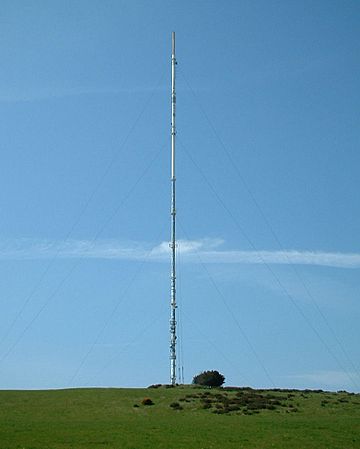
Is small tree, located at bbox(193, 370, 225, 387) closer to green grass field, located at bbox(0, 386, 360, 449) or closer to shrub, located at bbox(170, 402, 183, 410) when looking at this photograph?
green grass field, located at bbox(0, 386, 360, 449)

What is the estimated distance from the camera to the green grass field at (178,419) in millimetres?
38562

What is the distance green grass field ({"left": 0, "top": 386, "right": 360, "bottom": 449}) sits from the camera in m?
38.6

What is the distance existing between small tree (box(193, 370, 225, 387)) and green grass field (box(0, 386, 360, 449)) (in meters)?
5.40

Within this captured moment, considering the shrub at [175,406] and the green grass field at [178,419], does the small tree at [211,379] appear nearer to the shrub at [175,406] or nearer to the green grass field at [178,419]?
the green grass field at [178,419]

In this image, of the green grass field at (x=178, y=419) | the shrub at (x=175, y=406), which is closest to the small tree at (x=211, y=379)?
the green grass field at (x=178, y=419)

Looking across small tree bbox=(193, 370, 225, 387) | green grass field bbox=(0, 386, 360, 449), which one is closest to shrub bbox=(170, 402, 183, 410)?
green grass field bbox=(0, 386, 360, 449)

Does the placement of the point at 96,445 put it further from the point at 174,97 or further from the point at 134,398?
the point at 174,97

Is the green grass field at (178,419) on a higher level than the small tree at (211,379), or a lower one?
lower

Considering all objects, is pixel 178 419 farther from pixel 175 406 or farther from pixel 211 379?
pixel 211 379

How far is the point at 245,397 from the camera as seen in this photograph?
58.5 meters

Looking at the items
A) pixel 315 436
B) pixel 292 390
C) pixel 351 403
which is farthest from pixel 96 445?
pixel 292 390

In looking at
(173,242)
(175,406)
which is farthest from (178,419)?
(173,242)

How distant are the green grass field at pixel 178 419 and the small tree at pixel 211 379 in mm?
5401

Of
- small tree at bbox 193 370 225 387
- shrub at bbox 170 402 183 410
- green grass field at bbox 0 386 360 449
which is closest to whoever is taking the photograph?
green grass field at bbox 0 386 360 449
